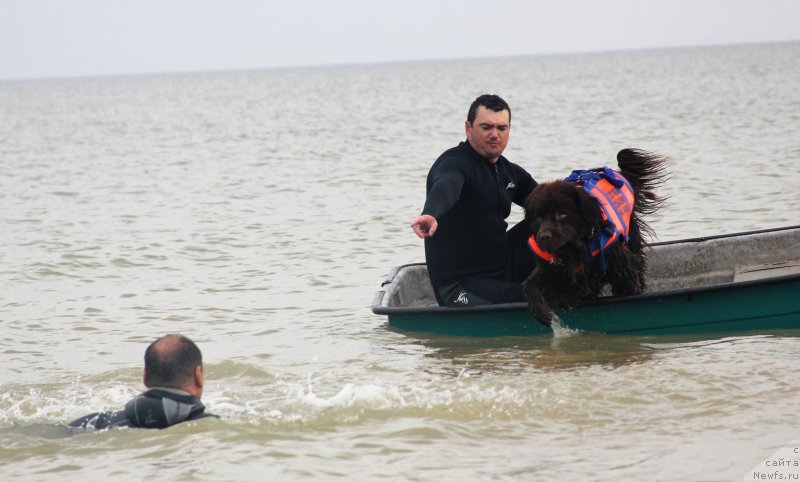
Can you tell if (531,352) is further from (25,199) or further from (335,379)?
(25,199)

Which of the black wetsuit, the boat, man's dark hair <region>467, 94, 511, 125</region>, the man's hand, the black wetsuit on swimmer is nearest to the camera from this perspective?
the black wetsuit

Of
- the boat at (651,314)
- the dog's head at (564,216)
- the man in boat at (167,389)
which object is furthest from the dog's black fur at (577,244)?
the man in boat at (167,389)

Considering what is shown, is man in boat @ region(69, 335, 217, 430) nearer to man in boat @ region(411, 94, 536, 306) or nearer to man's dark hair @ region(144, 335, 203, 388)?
man's dark hair @ region(144, 335, 203, 388)

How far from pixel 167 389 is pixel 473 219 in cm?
308

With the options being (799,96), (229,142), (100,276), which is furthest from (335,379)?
(799,96)

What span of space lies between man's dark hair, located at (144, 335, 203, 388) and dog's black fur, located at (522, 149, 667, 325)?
2.63m

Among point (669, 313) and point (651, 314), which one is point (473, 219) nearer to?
point (651, 314)

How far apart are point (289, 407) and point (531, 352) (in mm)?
1996

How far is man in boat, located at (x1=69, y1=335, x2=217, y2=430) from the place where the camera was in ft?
19.4

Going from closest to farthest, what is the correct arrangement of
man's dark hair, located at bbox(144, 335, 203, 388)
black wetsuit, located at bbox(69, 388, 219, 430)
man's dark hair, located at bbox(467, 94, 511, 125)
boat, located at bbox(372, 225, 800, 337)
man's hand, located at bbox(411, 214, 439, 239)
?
1. man's dark hair, located at bbox(144, 335, 203, 388)
2. black wetsuit, located at bbox(69, 388, 219, 430)
3. man's hand, located at bbox(411, 214, 439, 239)
4. boat, located at bbox(372, 225, 800, 337)
5. man's dark hair, located at bbox(467, 94, 511, 125)

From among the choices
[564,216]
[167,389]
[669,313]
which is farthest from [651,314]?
[167,389]

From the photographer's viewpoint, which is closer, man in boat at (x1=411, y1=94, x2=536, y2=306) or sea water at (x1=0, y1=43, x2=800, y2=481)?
sea water at (x1=0, y1=43, x2=800, y2=481)

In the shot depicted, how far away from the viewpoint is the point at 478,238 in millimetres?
8352

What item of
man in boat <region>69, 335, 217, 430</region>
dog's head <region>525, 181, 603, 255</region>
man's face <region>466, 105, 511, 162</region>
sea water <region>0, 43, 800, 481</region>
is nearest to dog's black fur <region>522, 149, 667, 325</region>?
dog's head <region>525, 181, 603, 255</region>
